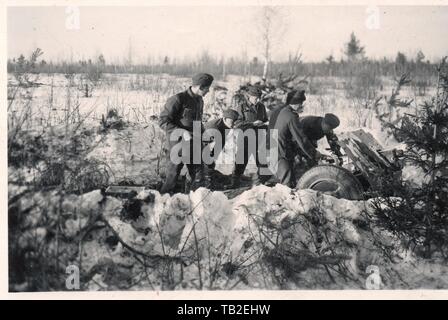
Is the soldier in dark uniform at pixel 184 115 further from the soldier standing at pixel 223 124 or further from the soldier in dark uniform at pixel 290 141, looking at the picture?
the soldier in dark uniform at pixel 290 141

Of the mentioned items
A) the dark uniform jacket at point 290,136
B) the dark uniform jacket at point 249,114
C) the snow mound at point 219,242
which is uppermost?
the dark uniform jacket at point 249,114

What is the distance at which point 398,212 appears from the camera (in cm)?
588

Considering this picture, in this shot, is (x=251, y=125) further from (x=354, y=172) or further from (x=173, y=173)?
(x=354, y=172)

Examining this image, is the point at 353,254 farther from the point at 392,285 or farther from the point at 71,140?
the point at 71,140

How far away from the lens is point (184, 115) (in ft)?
21.2

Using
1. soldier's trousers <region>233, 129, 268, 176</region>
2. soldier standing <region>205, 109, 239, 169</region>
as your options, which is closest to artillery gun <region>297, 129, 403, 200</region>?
soldier's trousers <region>233, 129, 268, 176</region>

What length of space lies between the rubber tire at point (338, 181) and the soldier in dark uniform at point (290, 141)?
31 centimetres

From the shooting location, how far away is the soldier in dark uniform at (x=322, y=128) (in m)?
6.76

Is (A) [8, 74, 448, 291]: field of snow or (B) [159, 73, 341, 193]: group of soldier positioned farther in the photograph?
(B) [159, 73, 341, 193]: group of soldier

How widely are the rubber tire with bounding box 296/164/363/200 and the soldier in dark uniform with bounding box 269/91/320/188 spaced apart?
314mm

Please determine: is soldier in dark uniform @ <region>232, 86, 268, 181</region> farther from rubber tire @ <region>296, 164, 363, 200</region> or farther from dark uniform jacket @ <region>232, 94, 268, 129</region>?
rubber tire @ <region>296, 164, 363, 200</region>

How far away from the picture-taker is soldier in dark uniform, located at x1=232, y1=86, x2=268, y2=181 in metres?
6.91

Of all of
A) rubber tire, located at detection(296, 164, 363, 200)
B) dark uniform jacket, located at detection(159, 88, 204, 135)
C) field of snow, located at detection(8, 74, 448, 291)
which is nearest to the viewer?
field of snow, located at detection(8, 74, 448, 291)

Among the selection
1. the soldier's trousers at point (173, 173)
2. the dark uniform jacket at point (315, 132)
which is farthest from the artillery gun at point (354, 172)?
the soldier's trousers at point (173, 173)
